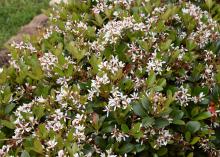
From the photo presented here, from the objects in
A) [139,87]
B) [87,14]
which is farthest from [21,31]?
[139,87]

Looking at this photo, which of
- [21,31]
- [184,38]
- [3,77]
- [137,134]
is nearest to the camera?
[137,134]

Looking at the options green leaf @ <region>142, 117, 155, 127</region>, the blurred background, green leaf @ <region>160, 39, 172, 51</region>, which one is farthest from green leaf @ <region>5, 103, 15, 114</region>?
the blurred background

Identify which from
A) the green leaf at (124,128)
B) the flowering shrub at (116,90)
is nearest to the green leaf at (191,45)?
the flowering shrub at (116,90)

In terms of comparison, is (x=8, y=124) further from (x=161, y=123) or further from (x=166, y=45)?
(x=166, y=45)

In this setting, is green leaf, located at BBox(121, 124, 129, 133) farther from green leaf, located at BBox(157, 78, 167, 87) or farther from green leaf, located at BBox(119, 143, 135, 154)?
green leaf, located at BBox(157, 78, 167, 87)

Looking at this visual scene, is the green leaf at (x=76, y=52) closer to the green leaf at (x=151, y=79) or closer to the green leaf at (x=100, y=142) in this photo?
the green leaf at (x=151, y=79)

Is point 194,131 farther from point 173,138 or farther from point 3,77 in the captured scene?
point 3,77

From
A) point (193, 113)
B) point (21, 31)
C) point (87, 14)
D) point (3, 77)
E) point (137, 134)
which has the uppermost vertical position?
point (21, 31)

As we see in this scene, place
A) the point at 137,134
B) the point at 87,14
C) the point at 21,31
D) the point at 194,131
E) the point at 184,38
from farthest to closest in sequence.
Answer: the point at 21,31 < the point at 87,14 < the point at 184,38 < the point at 194,131 < the point at 137,134
